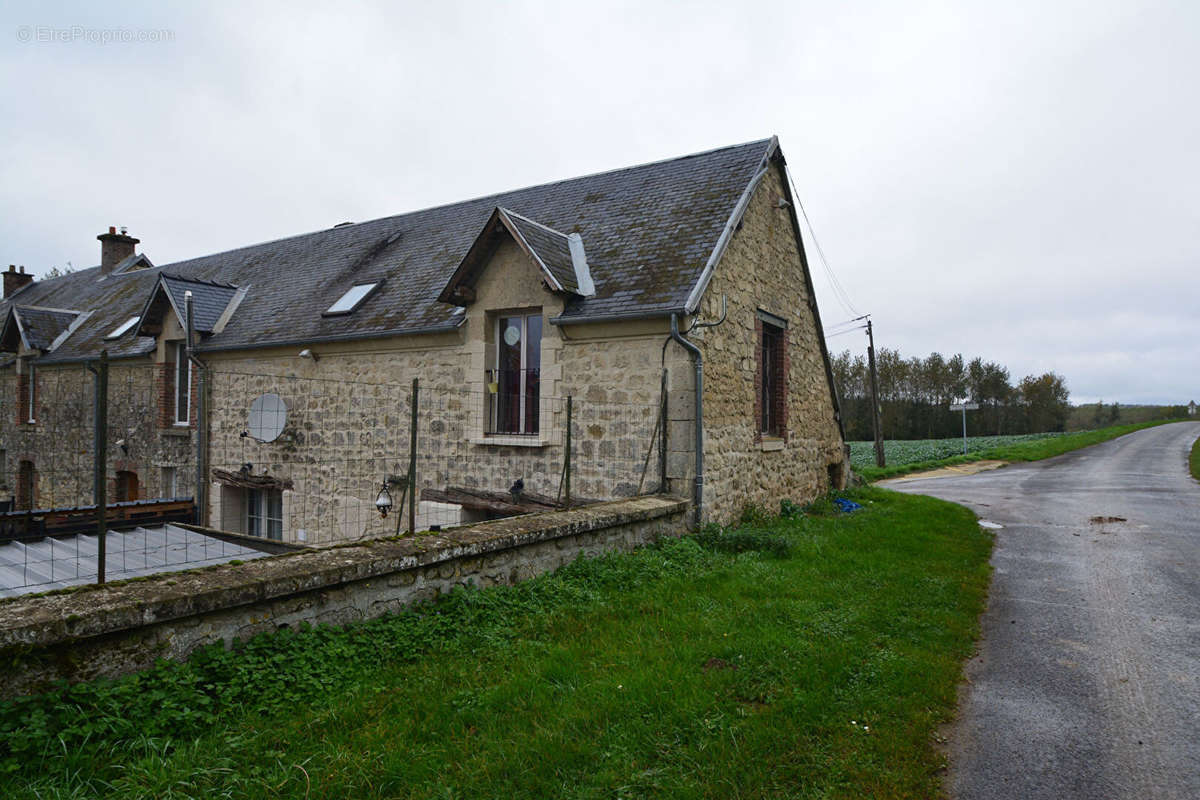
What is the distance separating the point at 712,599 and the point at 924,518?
682 centimetres

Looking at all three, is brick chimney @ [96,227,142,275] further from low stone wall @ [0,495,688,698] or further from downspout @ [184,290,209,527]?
low stone wall @ [0,495,688,698]

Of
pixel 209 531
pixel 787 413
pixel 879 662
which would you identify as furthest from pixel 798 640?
pixel 209 531

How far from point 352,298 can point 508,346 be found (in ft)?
13.8

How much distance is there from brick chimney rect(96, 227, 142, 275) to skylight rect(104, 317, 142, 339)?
870 centimetres

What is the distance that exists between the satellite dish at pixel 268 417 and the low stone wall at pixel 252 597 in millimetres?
7546

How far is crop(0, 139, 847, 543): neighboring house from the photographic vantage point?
906 centimetres

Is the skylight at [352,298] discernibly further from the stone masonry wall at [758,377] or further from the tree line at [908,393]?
the tree line at [908,393]

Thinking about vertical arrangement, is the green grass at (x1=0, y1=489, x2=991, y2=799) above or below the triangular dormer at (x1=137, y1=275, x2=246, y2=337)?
below

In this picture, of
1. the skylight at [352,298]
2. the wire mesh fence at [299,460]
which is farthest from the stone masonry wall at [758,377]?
the skylight at [352,298]

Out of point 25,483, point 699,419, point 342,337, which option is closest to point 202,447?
point 342,337

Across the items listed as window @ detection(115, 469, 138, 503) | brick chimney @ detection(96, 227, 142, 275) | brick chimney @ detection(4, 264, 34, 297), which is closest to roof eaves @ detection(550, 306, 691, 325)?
window @ detection(115, 469, 138, 503)

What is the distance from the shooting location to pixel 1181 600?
6.58 m

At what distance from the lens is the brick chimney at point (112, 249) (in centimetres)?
2356

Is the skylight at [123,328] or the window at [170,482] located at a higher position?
the skylight at [123,328]
